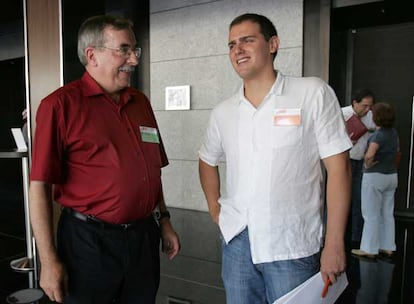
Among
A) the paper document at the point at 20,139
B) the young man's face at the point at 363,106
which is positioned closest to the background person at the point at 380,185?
the young man's face at the point at 363,106

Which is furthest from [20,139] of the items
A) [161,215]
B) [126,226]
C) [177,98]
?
[126,226]

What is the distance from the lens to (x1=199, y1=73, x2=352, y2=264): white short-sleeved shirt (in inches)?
53.7

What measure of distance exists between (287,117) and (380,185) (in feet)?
8.55

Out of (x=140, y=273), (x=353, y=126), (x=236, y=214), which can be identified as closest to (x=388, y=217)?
(x=353, y=126)

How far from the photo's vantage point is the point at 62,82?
2.94 meters

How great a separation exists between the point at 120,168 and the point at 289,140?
0.70 meters

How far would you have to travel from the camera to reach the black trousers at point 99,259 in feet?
4.60

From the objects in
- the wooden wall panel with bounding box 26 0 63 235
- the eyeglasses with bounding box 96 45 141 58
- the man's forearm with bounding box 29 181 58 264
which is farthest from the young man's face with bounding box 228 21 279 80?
the wooden wall panel with bounding box 26 0 63 235

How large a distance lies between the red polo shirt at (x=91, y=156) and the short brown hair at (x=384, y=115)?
2736 millimetres

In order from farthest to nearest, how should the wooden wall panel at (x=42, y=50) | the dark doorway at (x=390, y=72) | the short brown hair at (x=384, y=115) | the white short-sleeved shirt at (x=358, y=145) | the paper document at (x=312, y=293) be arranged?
1. the dark doorway at (x=390, y=72)
2. the white short-sleeved shirt at (x=358, y=145)
3. the short brown hair at (x=384, y=115)
4. the wooden wall panel at (x=42, y=50)
5. the paper document at (x=312, y=293)

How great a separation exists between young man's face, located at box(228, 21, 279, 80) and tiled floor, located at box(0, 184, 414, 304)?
1.67m

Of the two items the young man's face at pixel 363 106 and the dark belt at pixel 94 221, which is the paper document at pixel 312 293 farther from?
the young man's face at pixel 363 106

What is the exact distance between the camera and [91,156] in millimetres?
1410

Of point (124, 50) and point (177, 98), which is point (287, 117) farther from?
point (177, 98)
